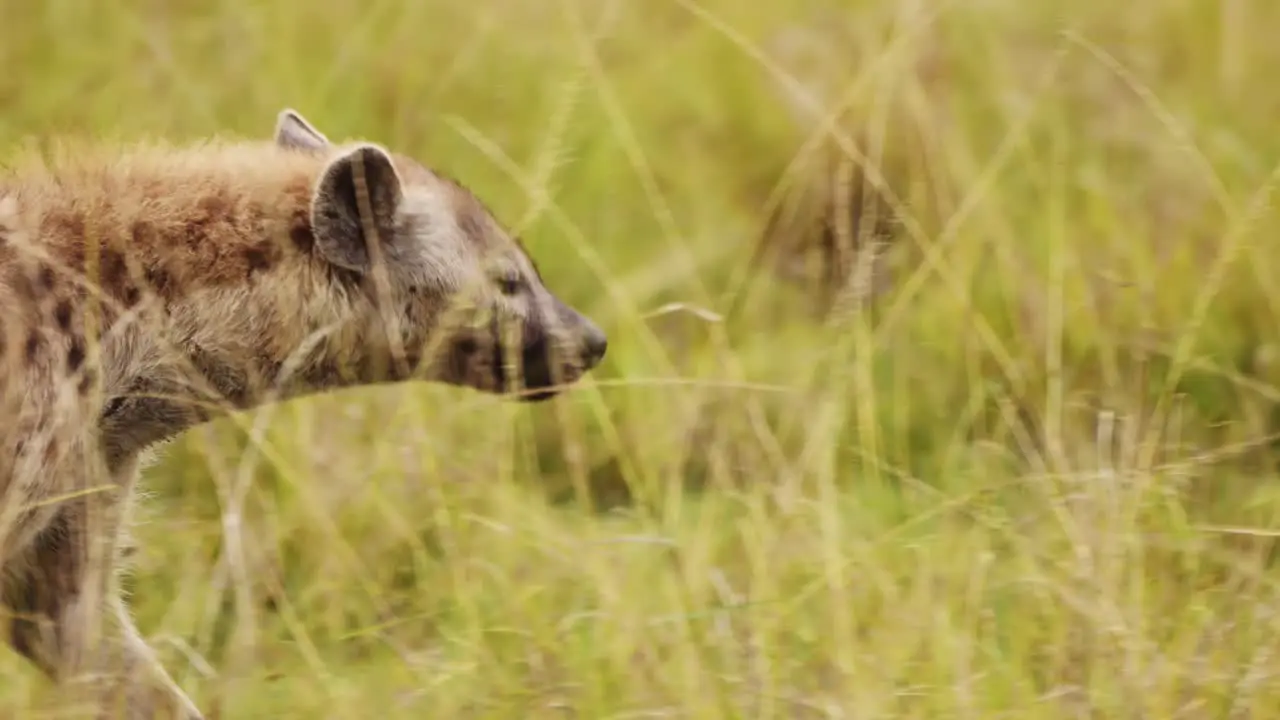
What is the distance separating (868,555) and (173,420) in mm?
1157

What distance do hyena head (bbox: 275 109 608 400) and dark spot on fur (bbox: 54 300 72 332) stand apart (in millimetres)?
419

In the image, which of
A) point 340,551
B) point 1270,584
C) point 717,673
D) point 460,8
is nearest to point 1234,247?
point 1270,584

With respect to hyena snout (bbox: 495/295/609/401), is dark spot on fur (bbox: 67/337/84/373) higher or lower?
higher

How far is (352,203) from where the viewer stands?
336 cm

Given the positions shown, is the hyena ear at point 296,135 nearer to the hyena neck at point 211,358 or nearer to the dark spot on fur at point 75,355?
the hyena neck at point 211,358

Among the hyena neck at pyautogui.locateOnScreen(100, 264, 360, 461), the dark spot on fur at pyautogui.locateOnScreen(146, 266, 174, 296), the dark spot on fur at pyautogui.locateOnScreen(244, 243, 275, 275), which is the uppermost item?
the dark spot on fur at pyautogui.locateOnScreen(244, 243, 275, 275)

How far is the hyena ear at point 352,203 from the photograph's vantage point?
3305 millimetres

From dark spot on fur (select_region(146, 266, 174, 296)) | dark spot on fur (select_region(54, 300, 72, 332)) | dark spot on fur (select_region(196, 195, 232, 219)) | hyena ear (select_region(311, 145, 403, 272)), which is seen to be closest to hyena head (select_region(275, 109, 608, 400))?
hyena ear (select_region(311, 145, 403, 272))

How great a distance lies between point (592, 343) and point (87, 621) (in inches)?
40.6

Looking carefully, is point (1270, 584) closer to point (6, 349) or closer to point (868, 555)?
point (868, 555)

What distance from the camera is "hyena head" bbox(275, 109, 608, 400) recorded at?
3.35 meters

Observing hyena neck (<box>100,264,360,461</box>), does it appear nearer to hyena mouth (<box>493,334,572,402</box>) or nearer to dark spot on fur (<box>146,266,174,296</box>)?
dark spot on fur (<box>146,266,174,296</box>)

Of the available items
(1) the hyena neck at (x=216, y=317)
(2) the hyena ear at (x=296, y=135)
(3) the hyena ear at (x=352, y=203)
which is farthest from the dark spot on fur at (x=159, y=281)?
(2) the hyena ear at (x=296, y=135)

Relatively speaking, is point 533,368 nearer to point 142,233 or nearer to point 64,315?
point 142,233
